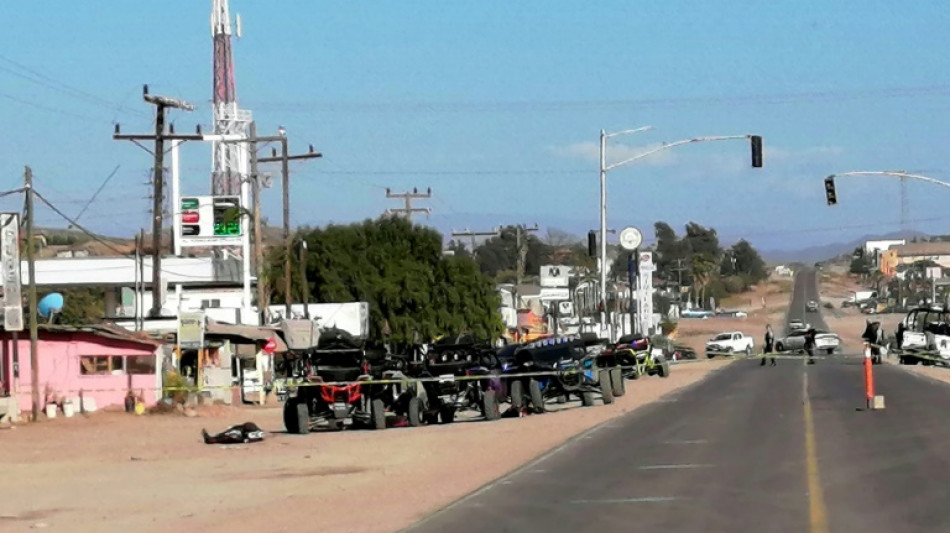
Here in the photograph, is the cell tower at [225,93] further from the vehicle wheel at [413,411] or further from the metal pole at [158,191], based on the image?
the vehicle wheel at [413,411]

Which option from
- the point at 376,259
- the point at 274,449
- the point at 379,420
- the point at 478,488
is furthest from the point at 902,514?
the point at 376,259

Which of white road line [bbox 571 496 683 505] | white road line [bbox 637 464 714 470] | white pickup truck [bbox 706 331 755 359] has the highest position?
white road line [bbox 571 496 683 505]

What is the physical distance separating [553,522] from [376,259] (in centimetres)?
6696

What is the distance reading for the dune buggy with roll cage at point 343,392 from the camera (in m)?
32.3

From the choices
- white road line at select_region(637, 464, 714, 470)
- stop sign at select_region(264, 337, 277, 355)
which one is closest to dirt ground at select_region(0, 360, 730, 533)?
white road line at select_region(637, 464, 714, 470)

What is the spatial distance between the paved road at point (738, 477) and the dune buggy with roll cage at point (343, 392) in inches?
197

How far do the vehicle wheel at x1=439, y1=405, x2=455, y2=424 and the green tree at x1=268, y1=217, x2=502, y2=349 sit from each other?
141 feet

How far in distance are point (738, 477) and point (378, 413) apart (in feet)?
46.6

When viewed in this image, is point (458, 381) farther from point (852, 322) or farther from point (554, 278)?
point (852, 322)

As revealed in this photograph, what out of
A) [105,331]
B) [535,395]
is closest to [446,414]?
[535,395]

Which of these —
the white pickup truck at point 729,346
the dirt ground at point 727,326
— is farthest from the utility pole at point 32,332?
the dirt ground at point 727,326

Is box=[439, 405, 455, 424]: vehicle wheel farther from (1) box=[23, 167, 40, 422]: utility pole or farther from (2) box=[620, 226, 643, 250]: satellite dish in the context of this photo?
(2) box=[620, 226, 643, 250]: satellite dish

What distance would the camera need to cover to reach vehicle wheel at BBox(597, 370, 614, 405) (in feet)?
132

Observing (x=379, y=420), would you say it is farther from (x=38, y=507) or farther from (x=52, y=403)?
(x=38, y=507)
